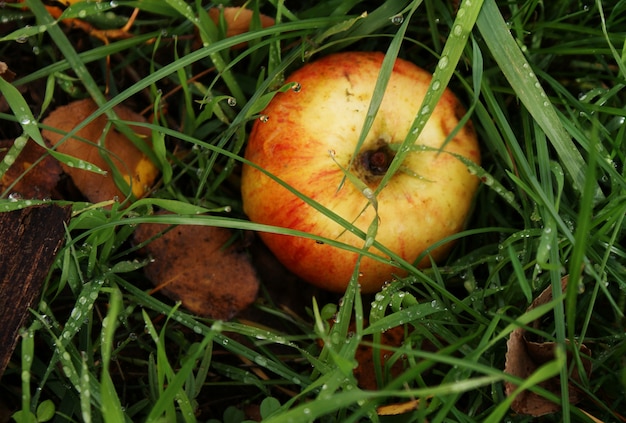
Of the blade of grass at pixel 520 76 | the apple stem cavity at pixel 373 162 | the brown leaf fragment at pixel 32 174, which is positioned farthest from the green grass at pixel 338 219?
the apple stem cavity at pixel 373 162

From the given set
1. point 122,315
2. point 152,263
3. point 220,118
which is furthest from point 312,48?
point 122,315

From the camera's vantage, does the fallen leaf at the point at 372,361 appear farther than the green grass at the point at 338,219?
Yes

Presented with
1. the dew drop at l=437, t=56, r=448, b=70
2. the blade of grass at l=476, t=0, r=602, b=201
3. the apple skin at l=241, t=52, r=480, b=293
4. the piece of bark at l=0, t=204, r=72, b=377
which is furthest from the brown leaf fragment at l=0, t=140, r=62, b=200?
the blade of grass at l=476, t=0, r=602, b=201

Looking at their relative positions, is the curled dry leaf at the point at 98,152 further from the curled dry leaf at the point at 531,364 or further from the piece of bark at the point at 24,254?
the curled dry leaf at the point at 531,364

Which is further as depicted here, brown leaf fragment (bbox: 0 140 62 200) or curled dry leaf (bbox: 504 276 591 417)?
brown leaf fragment (bbox: 0 140 62 200)

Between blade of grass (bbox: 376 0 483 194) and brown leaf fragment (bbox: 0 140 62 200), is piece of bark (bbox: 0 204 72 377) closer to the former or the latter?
brown leaf fragment (bbox: 0 140 62 200)
